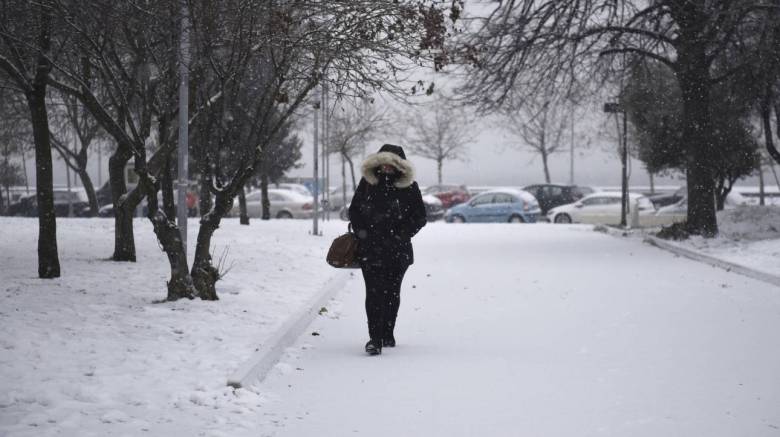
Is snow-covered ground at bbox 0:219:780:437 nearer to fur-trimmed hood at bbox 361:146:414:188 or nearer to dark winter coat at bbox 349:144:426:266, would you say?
dark winter coat at bbox 349:144:426:266

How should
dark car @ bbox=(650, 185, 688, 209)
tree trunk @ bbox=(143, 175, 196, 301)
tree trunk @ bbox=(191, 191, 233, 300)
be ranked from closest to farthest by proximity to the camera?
tree trunk @ bbox=(143, 175, 196, 301) → tree trunk @ bbox=(191, 191, 233, 300) → dark car @ bbox=(650, 185, 688, 209)

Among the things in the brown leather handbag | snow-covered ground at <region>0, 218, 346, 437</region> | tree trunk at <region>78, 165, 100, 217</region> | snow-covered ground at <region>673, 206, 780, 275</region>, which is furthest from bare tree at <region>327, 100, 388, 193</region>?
the brown leather handbag

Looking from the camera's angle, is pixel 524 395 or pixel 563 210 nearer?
pixel 524 395

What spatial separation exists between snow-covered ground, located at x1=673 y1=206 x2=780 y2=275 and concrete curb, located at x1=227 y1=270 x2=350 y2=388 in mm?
7536

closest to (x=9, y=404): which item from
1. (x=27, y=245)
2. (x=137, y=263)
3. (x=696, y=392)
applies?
(x=696, y=392)

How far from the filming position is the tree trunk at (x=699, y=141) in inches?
774

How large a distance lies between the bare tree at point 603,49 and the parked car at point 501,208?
39.0 feet

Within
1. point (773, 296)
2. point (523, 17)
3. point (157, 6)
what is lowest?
point (773, 296)

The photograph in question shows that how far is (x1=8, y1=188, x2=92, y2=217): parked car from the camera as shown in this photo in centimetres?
3909

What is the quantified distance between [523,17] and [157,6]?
426 inches

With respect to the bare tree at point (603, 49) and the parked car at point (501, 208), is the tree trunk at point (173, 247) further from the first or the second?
the parked car at point (501, 208)

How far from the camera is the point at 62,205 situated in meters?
39.2

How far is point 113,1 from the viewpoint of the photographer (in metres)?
8.84

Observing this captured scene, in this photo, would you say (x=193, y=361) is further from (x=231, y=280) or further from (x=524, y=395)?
(x=231, y=280)
